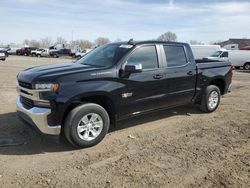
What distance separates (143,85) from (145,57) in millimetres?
607

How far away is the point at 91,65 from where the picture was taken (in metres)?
6.03

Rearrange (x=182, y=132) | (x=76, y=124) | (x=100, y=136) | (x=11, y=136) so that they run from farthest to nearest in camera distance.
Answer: (x=182, y=132) < (x=11, y=136) < (x=100, y=136) < (x=76, y=124)

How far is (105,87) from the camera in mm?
5469

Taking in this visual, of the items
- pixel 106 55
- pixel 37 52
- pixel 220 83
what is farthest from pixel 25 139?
pixel 37 52

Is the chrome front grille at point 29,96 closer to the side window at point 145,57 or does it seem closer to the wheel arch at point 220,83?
the side window at point 145,57

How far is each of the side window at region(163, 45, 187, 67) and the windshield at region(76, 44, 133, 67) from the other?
1044mm

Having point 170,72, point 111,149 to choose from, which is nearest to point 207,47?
point 170,72

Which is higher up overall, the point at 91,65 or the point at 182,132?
the point at 91,65

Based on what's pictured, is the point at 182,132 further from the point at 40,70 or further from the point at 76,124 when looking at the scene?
the point at 40,70

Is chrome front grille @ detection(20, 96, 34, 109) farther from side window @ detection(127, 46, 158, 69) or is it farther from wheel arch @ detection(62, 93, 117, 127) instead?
side window @ detection(127, 46, 158, 69)

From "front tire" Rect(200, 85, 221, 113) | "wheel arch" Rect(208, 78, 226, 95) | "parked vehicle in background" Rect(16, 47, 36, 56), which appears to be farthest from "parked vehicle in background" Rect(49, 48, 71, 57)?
"front tire" Rect(200, 85, 221, 113)

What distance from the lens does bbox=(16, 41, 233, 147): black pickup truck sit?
502cm

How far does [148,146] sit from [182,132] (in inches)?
45.9

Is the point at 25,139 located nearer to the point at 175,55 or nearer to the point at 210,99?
the point at 175,55
